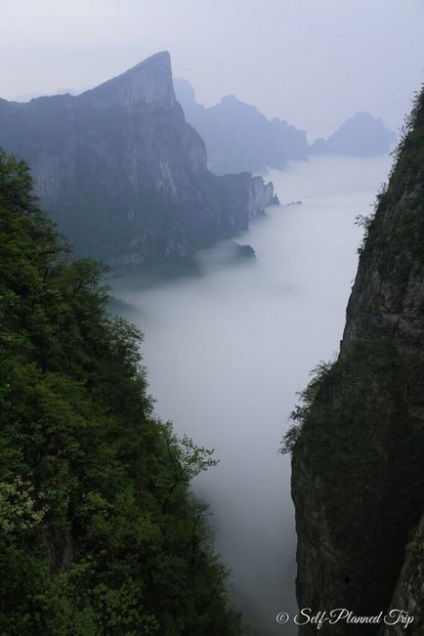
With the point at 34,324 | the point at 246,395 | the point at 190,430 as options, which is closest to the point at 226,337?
the point at 246,395

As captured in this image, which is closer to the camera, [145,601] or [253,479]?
[145,601]

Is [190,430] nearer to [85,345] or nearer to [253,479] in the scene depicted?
[253,479]

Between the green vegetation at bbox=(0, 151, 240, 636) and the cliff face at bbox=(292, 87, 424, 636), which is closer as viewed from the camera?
the green vegetation at bbox=(0, 151, 240, 636)

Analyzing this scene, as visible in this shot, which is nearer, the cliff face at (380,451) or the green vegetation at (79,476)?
the green vegetation at (79,476)
